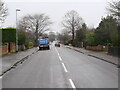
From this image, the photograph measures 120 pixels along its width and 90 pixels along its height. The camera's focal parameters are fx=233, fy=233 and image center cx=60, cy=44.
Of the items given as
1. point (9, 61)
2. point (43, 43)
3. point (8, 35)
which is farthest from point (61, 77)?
point (43, 43)

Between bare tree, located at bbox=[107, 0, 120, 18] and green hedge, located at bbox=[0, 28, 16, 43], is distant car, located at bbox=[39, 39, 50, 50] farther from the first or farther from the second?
bare tree, located at bbox=[107, 0, 120, 18]

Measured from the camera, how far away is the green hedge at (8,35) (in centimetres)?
3684

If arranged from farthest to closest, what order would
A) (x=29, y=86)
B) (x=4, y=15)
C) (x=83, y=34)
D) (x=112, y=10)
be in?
1. (x=83, y=34)
2. (x=4, y=15)
3. (x=112, y=10)
4. (x=29, y=86)

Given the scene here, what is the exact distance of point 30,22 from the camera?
87875 mm

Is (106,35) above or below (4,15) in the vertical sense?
below

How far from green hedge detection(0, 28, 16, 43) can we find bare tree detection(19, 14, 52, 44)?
47008mm

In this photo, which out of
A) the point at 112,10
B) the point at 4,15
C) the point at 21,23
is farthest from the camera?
the point at 21,23

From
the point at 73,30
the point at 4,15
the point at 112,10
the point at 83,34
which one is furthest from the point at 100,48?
the point at 73,30

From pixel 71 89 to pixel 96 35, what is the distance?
3126 cm

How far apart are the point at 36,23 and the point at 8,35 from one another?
51.5m

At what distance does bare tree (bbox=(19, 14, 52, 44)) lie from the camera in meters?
86.4

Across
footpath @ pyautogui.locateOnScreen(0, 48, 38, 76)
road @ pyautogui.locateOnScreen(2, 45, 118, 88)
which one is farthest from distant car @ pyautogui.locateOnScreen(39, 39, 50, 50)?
road @ pyautogui.locateOnScreen(2, 45, 118, 88)

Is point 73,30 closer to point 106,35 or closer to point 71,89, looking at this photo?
point 106,35

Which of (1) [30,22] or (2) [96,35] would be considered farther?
(1) [30,22]
